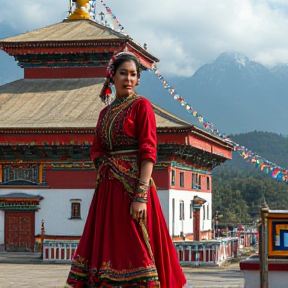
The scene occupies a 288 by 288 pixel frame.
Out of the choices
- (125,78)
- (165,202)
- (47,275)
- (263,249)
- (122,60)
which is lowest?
(47,275)

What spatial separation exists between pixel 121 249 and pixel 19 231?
15.9 m

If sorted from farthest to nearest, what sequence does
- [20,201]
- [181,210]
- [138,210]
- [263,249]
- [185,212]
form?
[185,212] < [181,210] < [20,201] < [263,249] < [138,210]

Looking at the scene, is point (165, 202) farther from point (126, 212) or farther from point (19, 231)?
point (126, 212)

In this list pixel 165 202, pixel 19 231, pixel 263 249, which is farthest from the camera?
pixel 19 231

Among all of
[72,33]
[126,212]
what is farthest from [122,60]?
[72,33]

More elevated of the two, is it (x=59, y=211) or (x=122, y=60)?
(x=122, y=60)

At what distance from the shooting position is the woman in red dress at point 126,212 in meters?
6.19

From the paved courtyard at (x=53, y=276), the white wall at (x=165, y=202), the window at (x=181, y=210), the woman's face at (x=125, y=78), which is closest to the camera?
the woman's face at (x=125, y=78)

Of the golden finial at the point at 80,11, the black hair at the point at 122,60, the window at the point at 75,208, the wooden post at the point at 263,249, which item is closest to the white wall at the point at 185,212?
the window at the point at 75,208

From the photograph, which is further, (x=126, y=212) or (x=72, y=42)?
(x=72, y=42)

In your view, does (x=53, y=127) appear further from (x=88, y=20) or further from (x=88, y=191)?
(x=88, y=20)

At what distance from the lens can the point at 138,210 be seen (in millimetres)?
6199

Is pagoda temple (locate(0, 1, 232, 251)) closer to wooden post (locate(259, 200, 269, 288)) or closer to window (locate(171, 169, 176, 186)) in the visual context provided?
window (locate(171, 169, 176, 186))

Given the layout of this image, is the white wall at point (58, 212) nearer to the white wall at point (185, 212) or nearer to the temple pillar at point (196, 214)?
the white wall at point (185, 212)
